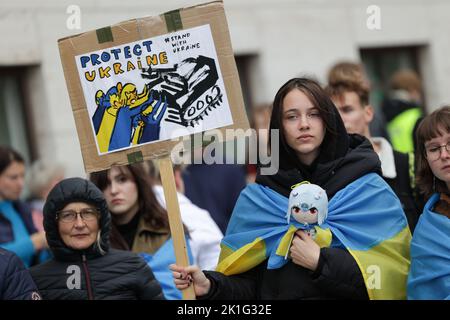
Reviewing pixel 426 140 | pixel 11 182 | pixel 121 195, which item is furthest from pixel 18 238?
pixel 426 140

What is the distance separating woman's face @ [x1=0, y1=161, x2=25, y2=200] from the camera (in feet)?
26.5

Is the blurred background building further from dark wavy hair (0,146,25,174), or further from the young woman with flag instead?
the young woman with flag

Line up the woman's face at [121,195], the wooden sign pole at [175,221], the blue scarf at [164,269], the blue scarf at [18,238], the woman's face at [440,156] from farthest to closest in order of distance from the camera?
1. the blue scarf at [18,238]
2. the woman's face at [121,195]
3. the blue scarf at [164,269]
4. the woman's face at [440,156]
5. the wooden sign pole at [175,221]

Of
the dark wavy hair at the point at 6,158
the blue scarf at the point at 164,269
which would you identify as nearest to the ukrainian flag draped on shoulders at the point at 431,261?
the blue scarf at the point at 164,269

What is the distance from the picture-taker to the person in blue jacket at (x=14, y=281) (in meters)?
5.40

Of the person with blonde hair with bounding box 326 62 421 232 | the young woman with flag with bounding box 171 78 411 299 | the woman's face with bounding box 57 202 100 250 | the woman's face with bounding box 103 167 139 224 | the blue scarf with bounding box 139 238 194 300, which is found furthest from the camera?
the woman's face with bounding box 103 167 139 224

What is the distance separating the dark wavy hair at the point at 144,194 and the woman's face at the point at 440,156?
1.96 meters

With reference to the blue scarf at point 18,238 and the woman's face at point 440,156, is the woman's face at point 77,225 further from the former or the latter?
the woman's face at point 440,156

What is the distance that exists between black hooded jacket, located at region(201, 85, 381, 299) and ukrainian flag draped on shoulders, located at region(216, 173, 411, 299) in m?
0.05

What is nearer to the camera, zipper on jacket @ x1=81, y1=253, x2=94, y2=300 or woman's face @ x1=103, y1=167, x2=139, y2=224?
zipper on jacket @ x1=81, y1=253, x2=94, y2=300

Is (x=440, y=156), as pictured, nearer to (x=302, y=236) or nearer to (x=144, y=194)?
(x=302, y=236)

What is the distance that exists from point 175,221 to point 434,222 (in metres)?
1.29

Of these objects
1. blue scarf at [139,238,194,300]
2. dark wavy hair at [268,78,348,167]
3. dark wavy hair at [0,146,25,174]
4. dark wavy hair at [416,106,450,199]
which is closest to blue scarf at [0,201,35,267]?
dark wavy hair at [0,146,25,174]

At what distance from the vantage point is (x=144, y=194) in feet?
23.1
